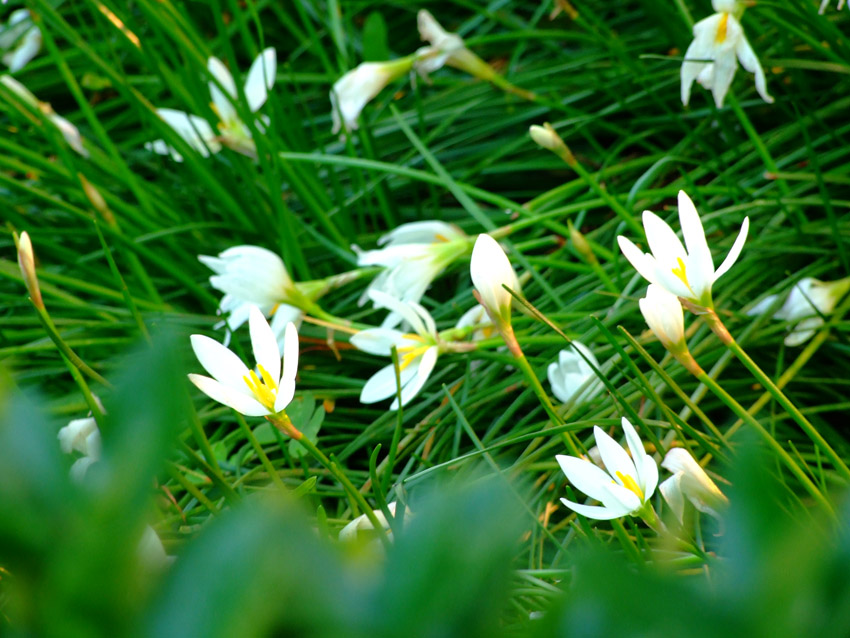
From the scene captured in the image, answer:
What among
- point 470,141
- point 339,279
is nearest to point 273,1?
point 470,141

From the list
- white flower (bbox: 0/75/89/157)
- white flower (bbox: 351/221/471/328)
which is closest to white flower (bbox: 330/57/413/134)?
white flower (bbox: 351/221/471/328)

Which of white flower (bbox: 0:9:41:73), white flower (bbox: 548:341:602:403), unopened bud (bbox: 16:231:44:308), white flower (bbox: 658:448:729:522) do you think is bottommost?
white flower (bbox: 548:341:602:403)

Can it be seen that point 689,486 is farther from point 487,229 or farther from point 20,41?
point 20,41

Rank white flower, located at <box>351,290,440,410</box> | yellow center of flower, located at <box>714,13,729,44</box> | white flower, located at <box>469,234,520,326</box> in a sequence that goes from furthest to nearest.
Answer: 1. yellow center of flower, located at <box>714,13,729,44</box>
2. white flower, located at <box>351,290,440,410</box>
3. white flower, located at <box>469,234,520,326</box>

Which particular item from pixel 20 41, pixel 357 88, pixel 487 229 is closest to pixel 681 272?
pixel 487 229

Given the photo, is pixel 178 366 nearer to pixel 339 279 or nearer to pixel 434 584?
pixel 434 584

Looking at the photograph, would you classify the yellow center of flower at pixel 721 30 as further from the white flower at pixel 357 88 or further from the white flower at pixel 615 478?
the white flower at pixel 615 478

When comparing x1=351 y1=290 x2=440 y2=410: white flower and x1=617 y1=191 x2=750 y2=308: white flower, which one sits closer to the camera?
x1=617 y1=191 x2=750 y2=308: white flower

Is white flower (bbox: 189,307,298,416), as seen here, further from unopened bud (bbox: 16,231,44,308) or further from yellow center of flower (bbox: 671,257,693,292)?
yellow center of flower (bbox: 671,257,693,292)
